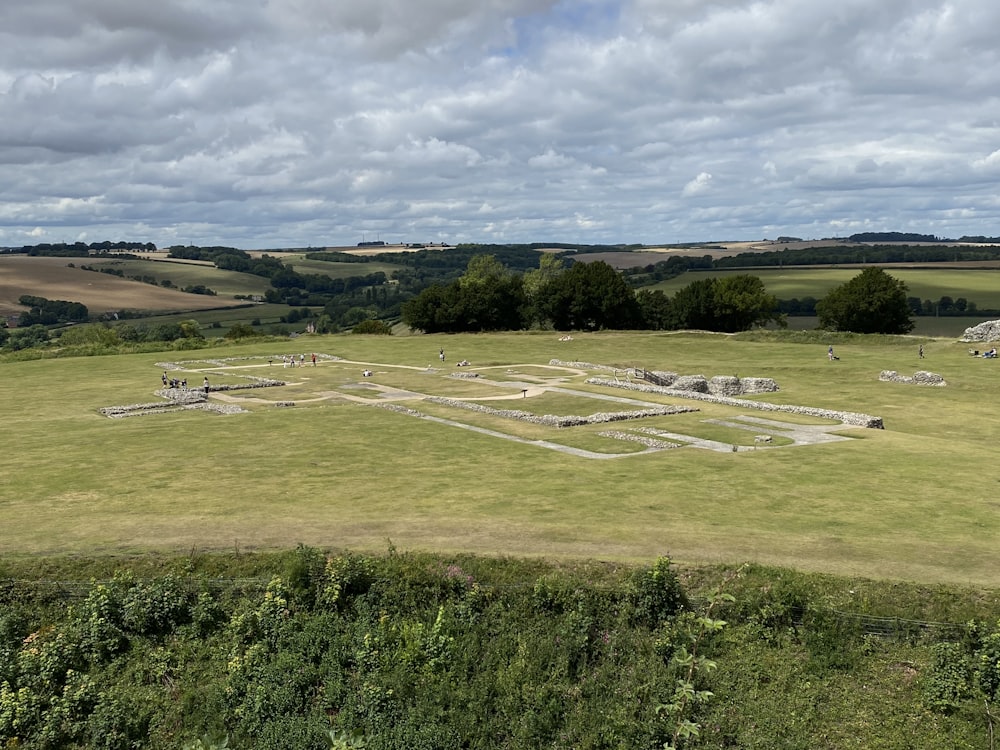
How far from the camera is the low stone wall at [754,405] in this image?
1310 inches

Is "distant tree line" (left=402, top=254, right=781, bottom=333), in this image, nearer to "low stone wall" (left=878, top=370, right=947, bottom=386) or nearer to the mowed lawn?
"low stone wall" (left=878, top=370, right=947, bottom=386)

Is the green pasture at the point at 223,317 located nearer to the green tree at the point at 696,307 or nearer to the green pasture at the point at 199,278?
the green pasture at the point at 199,278

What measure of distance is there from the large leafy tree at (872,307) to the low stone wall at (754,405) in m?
43.4

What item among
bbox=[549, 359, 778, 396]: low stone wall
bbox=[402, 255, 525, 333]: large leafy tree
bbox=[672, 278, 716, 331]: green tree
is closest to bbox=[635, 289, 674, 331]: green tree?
bbox=[672, 278, 716, 331]: green tree

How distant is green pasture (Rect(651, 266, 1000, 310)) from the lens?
114m

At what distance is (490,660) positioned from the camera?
15312 millimetres

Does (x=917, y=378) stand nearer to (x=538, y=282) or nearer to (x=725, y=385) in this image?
(x=725, y=385)

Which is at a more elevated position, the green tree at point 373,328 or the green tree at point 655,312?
the green tree at point 655,312

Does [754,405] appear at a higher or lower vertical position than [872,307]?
lower

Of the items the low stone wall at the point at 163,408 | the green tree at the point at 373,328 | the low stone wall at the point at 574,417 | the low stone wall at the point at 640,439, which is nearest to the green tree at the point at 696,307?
the green tree at the point at 373,328

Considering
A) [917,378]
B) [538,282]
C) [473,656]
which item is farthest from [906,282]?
[473,656]

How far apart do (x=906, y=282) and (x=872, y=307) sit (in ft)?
201

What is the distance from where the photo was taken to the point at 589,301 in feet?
290

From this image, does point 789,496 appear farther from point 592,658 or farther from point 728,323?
point 728,323
